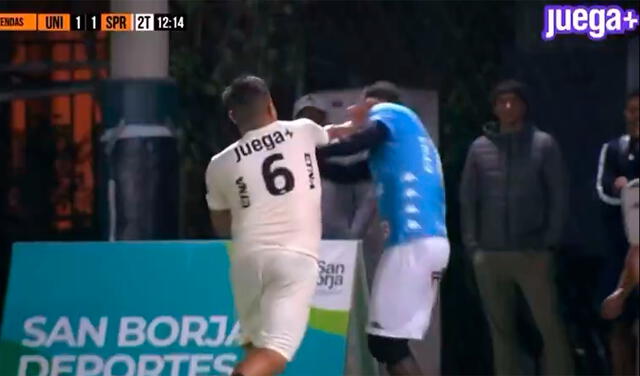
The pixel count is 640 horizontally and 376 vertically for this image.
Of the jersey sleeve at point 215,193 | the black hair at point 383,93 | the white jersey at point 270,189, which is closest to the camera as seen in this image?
the white jersey at point 270,189

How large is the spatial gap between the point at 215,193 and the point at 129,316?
3.36 feet

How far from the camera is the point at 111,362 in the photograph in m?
8.71

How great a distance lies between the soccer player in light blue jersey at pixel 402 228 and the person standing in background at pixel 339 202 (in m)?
0.78

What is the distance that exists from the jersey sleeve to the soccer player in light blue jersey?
83cm

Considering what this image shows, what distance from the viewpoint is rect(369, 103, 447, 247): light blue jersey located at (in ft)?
28.7

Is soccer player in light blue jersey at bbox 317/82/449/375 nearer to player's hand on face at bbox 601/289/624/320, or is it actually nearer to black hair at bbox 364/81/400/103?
black hair at bbox 364/81/400/103

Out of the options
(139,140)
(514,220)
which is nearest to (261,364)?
(139,140)

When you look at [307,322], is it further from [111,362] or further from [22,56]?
[22,56]

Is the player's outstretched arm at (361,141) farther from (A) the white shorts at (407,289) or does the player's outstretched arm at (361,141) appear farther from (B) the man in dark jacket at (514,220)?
(B) the man in dark jacket at (514,220)

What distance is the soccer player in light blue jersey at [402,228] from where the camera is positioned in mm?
8664

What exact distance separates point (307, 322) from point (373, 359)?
763mm

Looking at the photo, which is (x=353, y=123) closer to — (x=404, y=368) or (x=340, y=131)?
(x=340, y=131)

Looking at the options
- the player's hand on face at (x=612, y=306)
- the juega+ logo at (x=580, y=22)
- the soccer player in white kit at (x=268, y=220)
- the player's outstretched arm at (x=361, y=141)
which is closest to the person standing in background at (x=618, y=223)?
the player's hand on face at (x=612, y=306)

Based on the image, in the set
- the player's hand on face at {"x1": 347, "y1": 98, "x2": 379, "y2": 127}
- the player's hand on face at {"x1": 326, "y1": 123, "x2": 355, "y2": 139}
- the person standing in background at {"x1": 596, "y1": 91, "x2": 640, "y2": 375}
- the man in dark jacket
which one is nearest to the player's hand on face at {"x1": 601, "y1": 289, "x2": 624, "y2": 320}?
the person standing in background at {"x1": 596, "y1": 91, "x2": 640, "y2": 375}
